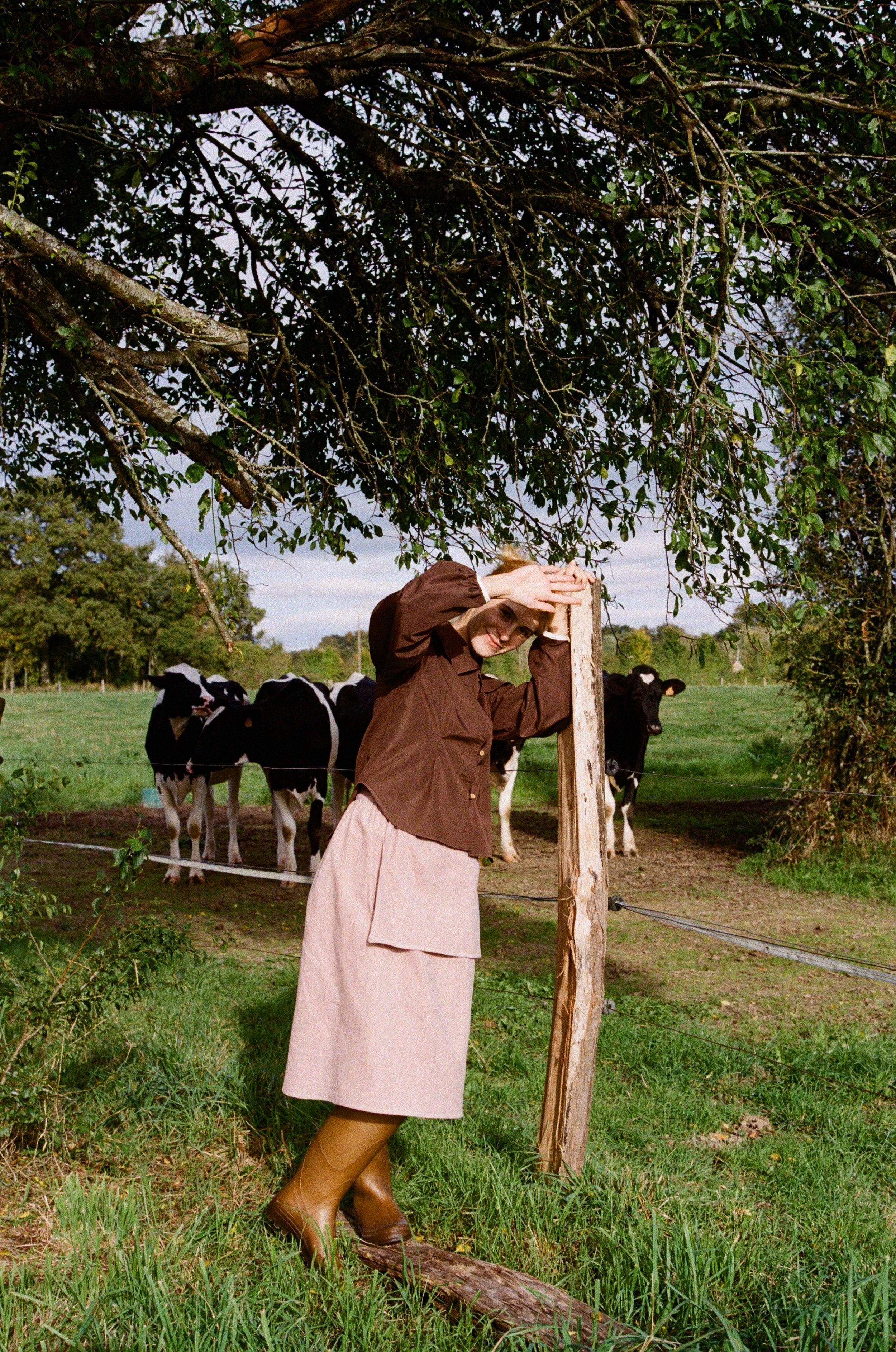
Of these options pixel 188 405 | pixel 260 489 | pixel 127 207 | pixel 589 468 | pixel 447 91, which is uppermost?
pixel 447 91

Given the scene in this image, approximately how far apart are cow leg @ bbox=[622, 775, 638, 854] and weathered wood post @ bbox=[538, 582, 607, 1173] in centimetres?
879

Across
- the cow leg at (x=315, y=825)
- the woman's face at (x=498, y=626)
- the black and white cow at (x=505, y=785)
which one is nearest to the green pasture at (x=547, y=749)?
the black and white cow at (x=505, y=785)

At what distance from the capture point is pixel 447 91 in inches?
267

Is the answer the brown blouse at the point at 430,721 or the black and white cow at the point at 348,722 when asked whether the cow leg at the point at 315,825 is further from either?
the brown blouse at the point at 430,721

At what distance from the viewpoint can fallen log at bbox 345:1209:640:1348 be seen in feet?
8.66

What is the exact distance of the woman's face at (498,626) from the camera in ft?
10.8

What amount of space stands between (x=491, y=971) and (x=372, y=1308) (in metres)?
4.64

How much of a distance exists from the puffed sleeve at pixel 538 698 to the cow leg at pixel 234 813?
318 inches

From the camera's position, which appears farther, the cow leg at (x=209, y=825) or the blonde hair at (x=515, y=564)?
the cow leg at (x=209, y=825)

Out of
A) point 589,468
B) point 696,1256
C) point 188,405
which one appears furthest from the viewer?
point 188,405

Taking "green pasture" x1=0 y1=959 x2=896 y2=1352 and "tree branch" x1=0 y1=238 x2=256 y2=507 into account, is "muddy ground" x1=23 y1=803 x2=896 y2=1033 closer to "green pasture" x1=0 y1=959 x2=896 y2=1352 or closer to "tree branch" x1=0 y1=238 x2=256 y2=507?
"green pasture" x1=0 y1=959 x2=896 y2=1352

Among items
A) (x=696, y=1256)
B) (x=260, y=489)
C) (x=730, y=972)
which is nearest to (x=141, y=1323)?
(x=696, y=1256)

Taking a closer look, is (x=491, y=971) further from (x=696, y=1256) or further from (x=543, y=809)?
(x=543, y=809)

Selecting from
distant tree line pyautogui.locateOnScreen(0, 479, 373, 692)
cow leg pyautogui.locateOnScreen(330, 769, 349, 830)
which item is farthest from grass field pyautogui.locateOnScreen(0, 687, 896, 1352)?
distant tree line pyautogui.locateOnScreen(0, 479, 373, 692)
